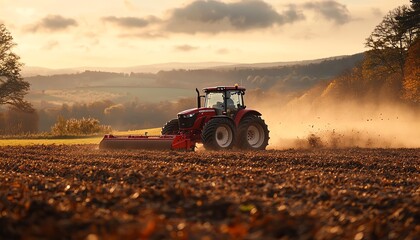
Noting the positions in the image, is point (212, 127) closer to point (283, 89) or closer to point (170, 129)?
point (170, 129)

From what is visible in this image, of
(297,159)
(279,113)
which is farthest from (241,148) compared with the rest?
(279,113)

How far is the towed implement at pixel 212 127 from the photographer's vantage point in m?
20.7

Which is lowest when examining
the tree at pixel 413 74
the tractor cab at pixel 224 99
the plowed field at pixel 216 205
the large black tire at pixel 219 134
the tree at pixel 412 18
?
the plowed field at pixel 216 205

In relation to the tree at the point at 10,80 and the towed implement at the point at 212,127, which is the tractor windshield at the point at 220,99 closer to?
the towed implement at the point at 212,127

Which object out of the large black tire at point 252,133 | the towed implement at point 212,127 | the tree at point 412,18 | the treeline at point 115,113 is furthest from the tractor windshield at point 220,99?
the treeline at point 115,113

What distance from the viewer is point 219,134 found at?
21453mm

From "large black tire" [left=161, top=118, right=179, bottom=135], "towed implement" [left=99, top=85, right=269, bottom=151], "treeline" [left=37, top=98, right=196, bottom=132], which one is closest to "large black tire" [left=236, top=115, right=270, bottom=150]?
"towed implement" [left=99, top=85, right=269, bottom=151]

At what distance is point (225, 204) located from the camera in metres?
7.37

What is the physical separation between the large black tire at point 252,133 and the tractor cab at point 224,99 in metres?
0.60

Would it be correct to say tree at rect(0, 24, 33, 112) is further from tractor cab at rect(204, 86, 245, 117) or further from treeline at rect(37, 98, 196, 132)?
treeline at rect(37, 98, 196, 132)

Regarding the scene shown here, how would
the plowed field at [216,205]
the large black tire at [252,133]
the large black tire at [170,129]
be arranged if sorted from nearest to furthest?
the plowed field at [216,205] → the large black tire at [252,133] → the large black tire at [170,129]

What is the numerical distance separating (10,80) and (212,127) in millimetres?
27114

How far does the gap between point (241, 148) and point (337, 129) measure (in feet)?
31.1

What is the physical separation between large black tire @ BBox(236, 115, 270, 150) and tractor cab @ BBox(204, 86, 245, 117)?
1.97ft
